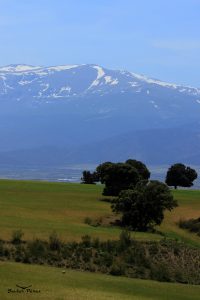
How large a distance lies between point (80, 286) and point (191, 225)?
111 ft

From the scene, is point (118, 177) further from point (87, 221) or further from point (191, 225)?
point (87, 221)

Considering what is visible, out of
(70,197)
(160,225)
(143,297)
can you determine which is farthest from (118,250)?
(70,197)

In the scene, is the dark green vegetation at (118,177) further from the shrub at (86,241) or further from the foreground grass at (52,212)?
the shrub at (86,241)

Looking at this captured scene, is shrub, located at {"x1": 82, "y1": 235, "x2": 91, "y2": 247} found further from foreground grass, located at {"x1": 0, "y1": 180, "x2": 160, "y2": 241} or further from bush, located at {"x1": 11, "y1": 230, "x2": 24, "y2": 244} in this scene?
bush, located at {"x1": 11, "y1": 230, "x2": 24, "y2": 244}

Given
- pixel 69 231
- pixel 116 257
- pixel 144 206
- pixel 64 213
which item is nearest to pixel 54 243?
pixel 116 257

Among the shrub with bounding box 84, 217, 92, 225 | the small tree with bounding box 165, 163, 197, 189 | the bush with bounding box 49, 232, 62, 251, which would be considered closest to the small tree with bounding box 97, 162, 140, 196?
the shrub with bounding box 84, 217, 92, 225

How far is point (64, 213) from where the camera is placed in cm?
5956

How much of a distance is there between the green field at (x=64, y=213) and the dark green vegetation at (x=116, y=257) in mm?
2464

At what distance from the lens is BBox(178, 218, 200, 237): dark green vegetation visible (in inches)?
2335

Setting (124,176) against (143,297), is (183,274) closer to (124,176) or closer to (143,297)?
A: (143,297)

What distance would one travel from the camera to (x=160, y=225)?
59.8 m

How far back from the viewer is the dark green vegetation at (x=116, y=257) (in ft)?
116

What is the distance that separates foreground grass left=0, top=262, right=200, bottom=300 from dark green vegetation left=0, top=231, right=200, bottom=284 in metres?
2.00

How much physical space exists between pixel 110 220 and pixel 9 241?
2230 cm
